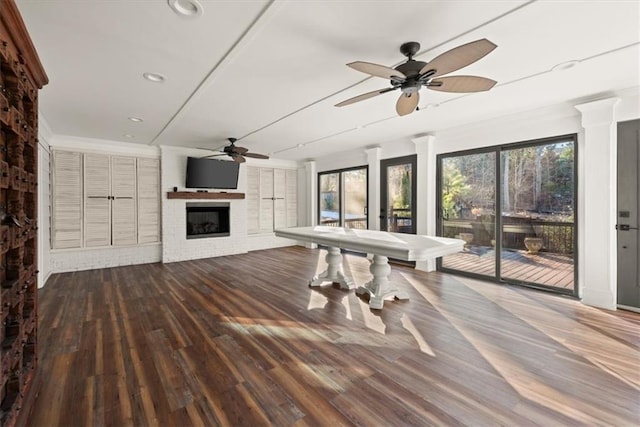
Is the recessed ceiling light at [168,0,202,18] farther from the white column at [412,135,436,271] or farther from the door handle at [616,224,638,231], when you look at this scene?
the door handle at [616,224,638,231]

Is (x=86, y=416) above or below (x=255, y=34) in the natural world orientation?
below

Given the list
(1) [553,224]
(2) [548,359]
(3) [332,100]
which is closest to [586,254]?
(1) [553,224]

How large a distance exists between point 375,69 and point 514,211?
139 inches

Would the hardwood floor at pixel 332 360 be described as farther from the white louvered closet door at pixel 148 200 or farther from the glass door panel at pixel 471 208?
the white louvered closet door at pixel 148 200

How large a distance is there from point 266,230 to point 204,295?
4.01 meters

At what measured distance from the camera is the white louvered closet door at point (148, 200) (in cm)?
591

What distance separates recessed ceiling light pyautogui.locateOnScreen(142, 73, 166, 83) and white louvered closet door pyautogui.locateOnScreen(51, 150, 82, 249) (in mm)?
3669

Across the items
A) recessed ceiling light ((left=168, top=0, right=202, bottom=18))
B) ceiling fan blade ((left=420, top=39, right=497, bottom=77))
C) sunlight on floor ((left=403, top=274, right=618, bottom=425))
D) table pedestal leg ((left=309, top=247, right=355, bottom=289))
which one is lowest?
sunlight on floor ((left=403, top=274, right=618, bottom=425))

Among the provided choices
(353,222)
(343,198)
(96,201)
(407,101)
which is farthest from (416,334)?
(96,201)

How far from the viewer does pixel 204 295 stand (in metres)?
3.85

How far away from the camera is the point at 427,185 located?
5.12m

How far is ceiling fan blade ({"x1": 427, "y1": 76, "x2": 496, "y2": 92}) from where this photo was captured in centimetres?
221

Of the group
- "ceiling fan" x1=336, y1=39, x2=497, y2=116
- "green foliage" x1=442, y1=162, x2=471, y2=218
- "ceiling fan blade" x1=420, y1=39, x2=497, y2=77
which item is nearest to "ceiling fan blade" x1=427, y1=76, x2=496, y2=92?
"ceiling fan" x1=336, y1=39, x2=497, y2=116

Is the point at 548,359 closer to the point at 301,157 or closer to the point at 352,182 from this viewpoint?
the point at 352,182
